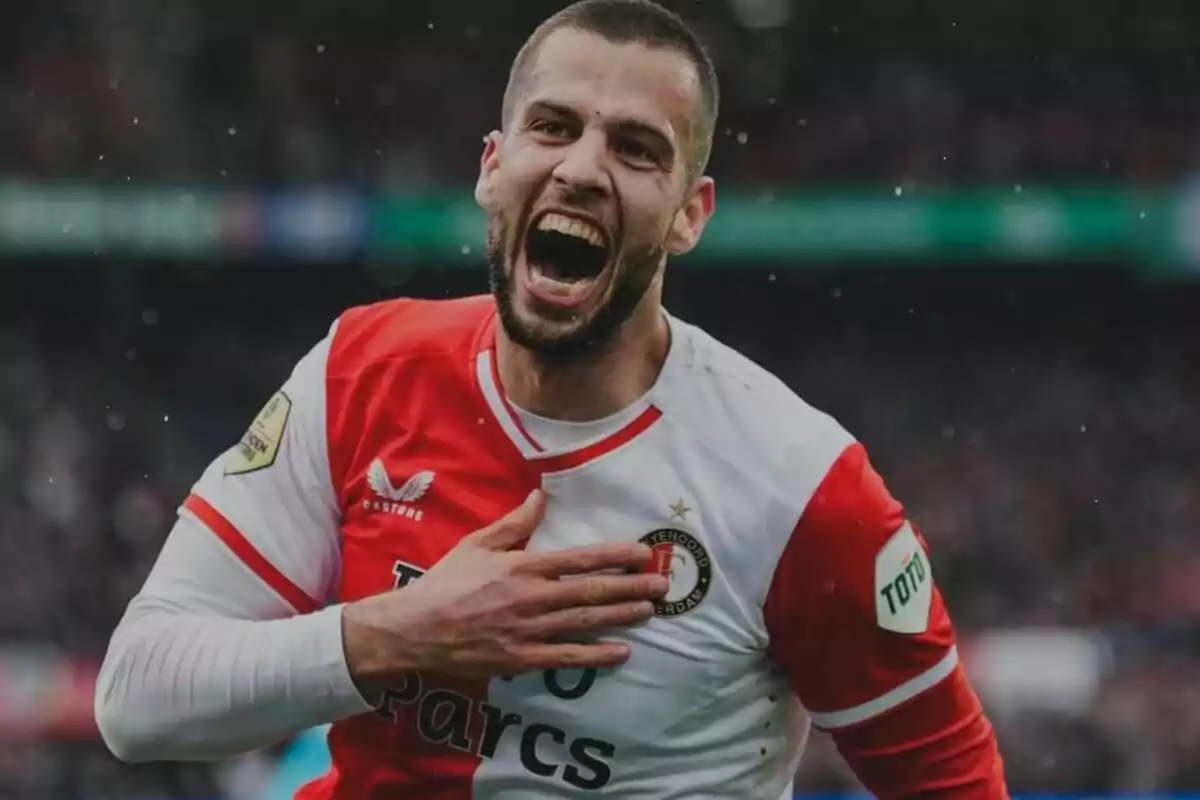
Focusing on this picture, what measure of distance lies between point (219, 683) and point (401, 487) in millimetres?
341

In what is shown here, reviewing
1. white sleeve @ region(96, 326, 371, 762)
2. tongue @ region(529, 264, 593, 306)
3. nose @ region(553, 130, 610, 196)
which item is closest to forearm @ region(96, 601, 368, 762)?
white sleeve @ region(96, 326, 371, 762)

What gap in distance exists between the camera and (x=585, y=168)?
2.34 m

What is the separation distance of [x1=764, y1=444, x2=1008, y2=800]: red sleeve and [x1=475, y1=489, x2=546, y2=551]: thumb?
31cm

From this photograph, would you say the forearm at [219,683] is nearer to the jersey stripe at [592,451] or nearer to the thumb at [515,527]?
the thumb at [515,527]

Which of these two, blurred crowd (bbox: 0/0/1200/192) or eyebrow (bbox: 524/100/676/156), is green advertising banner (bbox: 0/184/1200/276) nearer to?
blurred crowd (bbox: 0/0/1200/192)

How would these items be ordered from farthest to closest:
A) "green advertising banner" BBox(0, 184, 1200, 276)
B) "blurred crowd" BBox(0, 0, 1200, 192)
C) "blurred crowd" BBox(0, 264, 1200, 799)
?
"blurred crowd" BBox(0, 0, 1200, 192) → "green advertising banner" BBox(0, 184, 1200, 276) → "blurred crowd" BBox(0, 264, 1200, 799)

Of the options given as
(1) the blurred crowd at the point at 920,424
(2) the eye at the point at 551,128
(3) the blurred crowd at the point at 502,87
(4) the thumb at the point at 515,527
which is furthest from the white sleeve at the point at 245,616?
(3) the blurred crowd at the point at 502,87

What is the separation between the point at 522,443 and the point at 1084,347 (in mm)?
13519

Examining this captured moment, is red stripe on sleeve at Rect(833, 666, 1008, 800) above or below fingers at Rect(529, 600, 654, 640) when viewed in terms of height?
below

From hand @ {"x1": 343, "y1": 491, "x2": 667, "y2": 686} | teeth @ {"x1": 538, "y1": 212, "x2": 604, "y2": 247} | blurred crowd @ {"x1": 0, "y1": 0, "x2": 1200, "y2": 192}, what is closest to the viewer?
hand @ {"x1": 343, "y1": 491, "x2": 667, "y2": 686}

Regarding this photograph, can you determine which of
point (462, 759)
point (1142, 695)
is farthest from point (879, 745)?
point (1142, 695)

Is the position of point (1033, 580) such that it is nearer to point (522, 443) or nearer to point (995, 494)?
point (995, 494)

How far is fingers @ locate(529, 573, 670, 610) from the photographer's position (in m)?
2.28

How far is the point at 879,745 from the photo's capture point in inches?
97.0
